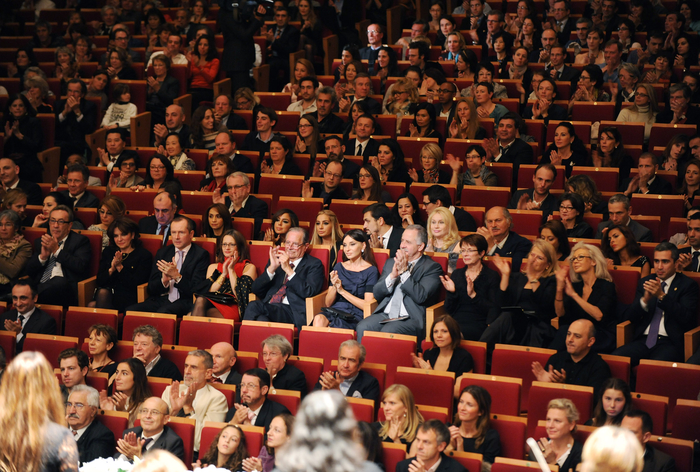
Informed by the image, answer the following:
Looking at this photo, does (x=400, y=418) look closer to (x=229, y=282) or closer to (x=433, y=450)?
(x=433, y=450)

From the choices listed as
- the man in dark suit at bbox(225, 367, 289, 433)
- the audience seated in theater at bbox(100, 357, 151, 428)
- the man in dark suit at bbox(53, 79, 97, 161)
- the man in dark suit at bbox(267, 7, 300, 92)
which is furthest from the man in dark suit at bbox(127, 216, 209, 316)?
the man in dark suit at bbox(267, 7, 300, 92)

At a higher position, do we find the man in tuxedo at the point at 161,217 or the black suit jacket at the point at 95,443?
the man in tuxedo at the point at 161,217

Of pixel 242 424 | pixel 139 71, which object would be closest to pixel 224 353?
pixel 242 424

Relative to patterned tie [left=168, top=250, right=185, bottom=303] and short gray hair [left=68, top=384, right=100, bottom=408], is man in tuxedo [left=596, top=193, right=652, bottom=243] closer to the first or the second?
patterned tie [left=168, top=250, right=185, bottom=303]

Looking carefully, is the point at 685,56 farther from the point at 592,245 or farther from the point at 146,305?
the point at 146,305

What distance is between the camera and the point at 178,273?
385 cm

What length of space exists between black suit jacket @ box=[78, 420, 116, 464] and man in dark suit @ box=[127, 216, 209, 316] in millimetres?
897

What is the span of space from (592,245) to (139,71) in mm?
3513

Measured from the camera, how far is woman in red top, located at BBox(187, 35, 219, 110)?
18.6 ft

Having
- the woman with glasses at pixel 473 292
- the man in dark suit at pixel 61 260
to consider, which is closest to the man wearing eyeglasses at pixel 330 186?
the woman with glasses at pixel 473 292

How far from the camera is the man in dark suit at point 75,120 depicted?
5199 mm

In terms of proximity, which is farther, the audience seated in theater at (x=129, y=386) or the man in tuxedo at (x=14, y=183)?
the man in tuxedo at (x=14, y=183)

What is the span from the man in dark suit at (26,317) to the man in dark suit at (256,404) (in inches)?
43.2

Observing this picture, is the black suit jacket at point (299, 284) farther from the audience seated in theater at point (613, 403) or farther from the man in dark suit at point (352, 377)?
the audience seated in theater at point (613, 403)
